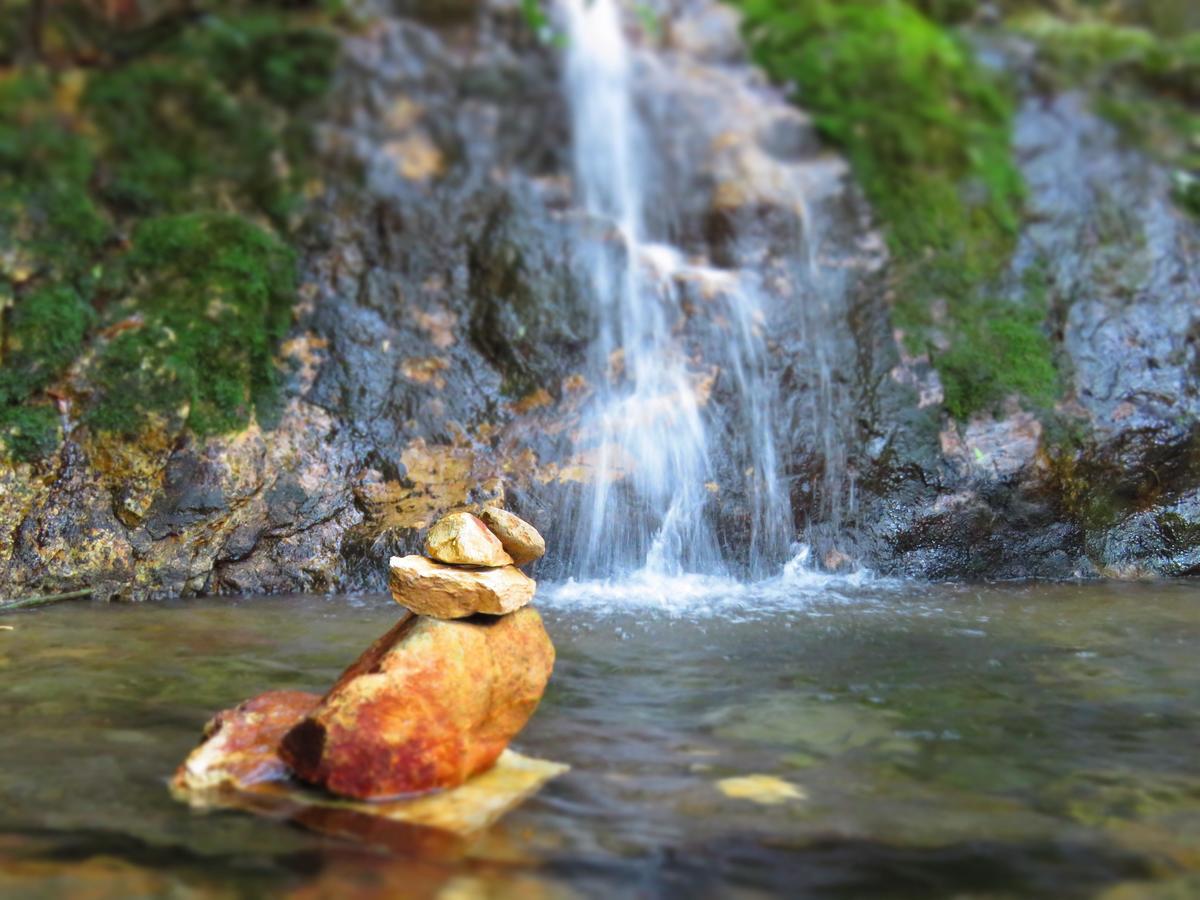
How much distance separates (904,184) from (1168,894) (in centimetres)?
827

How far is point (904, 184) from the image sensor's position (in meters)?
9.44

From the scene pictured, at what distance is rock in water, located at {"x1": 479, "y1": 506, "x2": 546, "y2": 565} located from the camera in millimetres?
3471

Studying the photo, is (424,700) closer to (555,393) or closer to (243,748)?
(243,748)

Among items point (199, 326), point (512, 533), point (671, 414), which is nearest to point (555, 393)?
point (671, 414)

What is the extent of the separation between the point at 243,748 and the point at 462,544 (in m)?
0.94

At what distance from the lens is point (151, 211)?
8.30 meters

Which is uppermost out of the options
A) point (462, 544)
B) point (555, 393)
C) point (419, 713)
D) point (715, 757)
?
point (555, 393)

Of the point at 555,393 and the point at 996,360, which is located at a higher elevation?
the point at 996,360

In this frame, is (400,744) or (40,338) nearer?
(400,744)

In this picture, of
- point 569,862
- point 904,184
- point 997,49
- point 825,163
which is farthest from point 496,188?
point 569,862

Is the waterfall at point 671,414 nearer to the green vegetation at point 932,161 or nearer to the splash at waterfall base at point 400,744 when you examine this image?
the green vegetation at point 932,161

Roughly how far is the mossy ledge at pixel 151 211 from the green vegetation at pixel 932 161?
17.8 ft

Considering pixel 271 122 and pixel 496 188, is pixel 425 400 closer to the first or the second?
pixel 496 188

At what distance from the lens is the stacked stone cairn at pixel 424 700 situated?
109 inches
